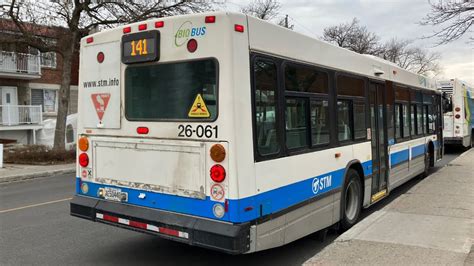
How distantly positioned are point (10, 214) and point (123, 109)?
4120mm

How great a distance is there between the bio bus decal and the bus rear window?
23 cm

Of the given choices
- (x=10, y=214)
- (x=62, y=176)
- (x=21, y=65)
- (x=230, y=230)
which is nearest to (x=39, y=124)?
(x=21, y=65)

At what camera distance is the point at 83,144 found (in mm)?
5410

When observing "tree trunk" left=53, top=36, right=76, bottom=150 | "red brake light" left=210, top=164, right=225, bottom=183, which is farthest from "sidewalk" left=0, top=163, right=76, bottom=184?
"red brake light" left=210, top=164, right=225, bottom=183

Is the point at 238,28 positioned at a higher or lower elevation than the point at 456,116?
higher

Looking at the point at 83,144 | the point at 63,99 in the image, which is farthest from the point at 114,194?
the point at 63,99

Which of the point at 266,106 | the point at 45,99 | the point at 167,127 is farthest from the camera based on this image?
the point at 45,99

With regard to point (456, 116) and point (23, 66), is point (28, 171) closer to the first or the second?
point (23, 66)

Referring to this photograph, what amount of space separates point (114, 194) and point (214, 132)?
1635mm

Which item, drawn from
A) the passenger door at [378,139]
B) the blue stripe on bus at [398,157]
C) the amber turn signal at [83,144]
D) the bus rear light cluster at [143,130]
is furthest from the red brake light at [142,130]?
the blue stripe on bus at [398,157]

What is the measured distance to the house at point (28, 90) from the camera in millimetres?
22375

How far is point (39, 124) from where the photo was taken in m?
24.0

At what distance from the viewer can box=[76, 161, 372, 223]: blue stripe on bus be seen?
4113 mm

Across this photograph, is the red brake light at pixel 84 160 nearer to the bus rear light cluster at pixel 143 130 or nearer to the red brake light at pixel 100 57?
the bus rear light cluster at pixel 143 130
